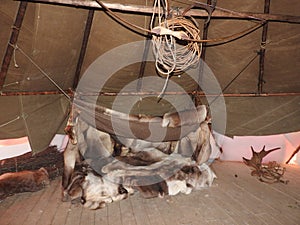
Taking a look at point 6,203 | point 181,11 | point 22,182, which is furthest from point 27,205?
point 181,11

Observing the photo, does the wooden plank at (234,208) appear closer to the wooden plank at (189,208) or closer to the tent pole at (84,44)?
the wooden plank at (189,208)

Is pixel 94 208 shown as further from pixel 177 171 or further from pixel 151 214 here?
pixel 177 171

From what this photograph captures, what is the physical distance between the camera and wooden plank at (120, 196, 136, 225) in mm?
2383

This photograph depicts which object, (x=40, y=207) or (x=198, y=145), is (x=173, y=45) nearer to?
A: (x=198, y=145)

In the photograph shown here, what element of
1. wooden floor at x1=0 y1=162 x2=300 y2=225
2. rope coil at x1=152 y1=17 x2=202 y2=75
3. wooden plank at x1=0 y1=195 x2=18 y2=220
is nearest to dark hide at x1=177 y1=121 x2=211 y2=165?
wooden floor at x1=0 y1=162 x2=300 y2=225

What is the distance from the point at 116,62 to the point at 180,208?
6.85 feet

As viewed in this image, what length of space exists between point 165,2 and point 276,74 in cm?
221

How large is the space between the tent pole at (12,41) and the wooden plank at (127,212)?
2.03 meters

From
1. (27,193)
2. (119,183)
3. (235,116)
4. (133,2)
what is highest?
(133,2)

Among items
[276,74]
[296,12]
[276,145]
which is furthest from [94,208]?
[276,145]

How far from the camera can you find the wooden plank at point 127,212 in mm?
2383

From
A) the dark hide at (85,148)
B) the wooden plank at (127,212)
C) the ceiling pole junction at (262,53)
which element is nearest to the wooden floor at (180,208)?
the wooden plank at (127,212)

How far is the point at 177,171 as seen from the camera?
3.31 metres

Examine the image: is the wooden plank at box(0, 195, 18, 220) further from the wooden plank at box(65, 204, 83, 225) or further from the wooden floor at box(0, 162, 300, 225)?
the wooden plank at box(65, 204, 83, 225)
